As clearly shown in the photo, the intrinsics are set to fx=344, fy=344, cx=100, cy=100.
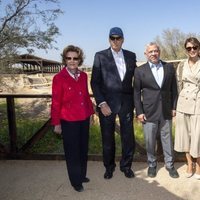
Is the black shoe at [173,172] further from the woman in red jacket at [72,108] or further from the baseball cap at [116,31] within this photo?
the baseball cap at [116,31]

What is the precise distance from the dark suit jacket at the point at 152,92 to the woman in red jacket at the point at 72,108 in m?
0.68

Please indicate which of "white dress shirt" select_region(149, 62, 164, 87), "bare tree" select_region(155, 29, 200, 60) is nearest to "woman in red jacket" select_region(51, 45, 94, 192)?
"white dress shirt" select_region(149, 62, 164, 87)

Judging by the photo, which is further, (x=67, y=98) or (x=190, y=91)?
(x=190, y=91)

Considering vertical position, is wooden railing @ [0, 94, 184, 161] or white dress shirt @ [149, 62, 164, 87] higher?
white dress shirt @ [149, 62, 164, 87]

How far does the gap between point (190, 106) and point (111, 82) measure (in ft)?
3.43

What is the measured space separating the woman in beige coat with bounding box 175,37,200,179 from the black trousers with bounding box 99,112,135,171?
24.8 inches

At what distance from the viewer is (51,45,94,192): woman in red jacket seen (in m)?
3.98

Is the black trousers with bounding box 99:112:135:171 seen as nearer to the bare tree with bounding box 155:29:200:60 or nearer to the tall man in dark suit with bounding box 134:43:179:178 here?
the tall man in dark suit with bounding box 134:43:179:178

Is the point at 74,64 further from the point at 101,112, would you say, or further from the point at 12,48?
the point at 12,48

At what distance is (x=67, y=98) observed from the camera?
4012 mm

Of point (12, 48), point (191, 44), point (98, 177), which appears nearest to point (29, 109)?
point (12, 48)

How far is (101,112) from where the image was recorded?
449cm

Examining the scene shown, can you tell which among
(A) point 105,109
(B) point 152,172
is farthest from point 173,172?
(A) point 105,109

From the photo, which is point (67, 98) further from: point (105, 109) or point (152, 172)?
point (152, 172)
